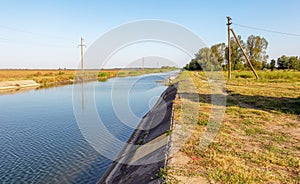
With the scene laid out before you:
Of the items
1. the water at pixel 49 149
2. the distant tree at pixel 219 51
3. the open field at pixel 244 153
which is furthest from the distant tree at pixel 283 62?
the open field at pixel 244 153

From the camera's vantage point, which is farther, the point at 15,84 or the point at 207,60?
the point at 207,60

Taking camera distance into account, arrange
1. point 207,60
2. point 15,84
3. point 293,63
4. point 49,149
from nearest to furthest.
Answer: point 49,149
point 15,84
point 207,60
point 293,63

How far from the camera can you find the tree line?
158ft

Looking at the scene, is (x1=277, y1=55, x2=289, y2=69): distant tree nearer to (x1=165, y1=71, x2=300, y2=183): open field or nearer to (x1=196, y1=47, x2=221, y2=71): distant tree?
(x1=196, y1=47, x2=221, y2=71): distant tree

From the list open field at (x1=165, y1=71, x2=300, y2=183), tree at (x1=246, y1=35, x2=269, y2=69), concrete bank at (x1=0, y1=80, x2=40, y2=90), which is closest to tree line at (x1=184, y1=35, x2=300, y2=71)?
tree at (x1=246, y1=35, x2=269, y2=69)

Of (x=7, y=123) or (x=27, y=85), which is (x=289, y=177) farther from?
(x=27, y=85)

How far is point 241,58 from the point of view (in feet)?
165

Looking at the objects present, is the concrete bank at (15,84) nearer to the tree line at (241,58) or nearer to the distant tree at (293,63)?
the tree line at (241,58)

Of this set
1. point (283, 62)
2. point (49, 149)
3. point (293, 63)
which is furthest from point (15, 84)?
point (283, 62)

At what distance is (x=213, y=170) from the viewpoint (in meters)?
3.95

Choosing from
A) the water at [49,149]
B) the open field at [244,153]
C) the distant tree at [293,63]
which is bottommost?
the water at [49,149]

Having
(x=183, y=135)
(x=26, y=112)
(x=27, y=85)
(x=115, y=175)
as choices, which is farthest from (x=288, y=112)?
(x=27, y=85)

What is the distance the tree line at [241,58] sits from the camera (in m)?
48.1

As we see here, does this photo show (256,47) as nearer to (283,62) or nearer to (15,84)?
(283,62)
